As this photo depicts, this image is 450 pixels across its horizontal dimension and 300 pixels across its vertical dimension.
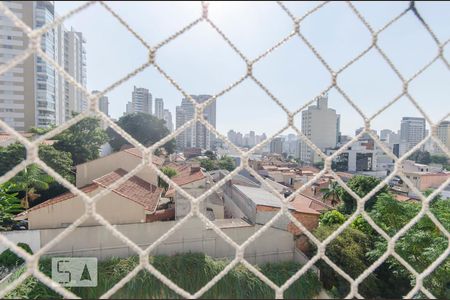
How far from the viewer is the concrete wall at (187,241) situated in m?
2.25

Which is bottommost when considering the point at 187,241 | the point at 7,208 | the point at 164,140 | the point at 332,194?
the point at 332,194

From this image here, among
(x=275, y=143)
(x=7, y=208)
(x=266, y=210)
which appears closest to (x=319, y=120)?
(x=266, y=210)

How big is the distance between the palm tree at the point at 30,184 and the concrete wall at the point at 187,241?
130 cm

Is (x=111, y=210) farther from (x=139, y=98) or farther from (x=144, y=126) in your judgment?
(x=139, y=98)

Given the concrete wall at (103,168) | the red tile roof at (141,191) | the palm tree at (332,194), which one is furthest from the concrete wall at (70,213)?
the palm tree at (332,194)

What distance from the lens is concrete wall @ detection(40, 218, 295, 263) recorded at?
7.39 ft

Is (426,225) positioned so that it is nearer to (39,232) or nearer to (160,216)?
(160,216)

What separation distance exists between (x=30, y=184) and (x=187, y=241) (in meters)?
2.64

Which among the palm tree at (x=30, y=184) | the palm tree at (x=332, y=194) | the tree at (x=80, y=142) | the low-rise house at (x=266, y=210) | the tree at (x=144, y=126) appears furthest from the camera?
the palm tree at (x=332, y=194)

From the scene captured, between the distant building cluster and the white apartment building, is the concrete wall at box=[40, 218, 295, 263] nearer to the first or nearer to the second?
the white apartment building

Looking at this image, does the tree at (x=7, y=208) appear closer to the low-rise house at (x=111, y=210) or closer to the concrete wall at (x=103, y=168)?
the low-rise house at (x=111, y=210)

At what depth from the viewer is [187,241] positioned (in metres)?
2.81

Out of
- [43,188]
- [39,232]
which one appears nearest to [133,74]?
[39,232]

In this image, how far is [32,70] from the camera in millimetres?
11031
